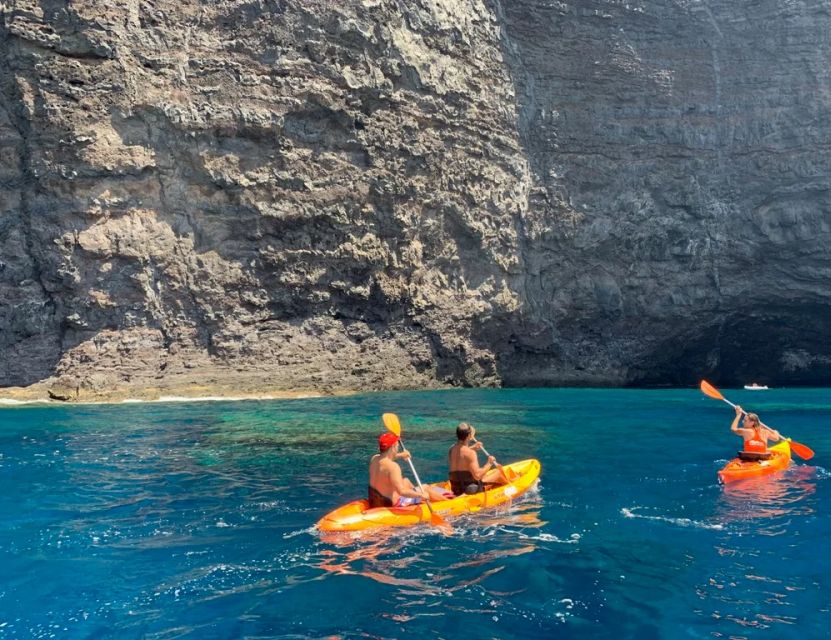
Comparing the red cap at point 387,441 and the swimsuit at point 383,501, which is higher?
the red cap at point 387,441

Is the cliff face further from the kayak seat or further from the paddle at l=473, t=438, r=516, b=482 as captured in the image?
the kayak seat

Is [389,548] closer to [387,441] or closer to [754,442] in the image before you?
[387,441]

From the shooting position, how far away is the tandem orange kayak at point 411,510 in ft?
27.8

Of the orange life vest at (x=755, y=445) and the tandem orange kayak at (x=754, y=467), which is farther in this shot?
the orange life vest at (x=755, y=445)

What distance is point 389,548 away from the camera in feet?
26.5

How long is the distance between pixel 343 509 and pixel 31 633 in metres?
3.65

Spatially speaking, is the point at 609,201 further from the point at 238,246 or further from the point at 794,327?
the point at 238,246

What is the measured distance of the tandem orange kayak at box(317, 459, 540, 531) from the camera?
848 cm

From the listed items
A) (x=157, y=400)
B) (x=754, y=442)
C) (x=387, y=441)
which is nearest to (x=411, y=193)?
(x=157, y=400)

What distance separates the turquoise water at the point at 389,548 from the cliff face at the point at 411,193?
Result: 1206 cm

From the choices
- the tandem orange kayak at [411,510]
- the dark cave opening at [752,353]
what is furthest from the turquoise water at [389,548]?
the dark cave opening at [752,353]

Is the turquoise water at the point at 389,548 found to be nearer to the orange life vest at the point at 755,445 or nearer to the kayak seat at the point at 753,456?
the kayak seat at the point at 753,456

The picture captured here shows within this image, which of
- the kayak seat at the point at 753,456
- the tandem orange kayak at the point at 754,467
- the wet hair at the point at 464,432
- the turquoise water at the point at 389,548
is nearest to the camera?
the turquoise water at the point at 389,548

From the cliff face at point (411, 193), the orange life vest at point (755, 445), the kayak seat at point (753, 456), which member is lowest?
the kayak seat at point (753, 456)
